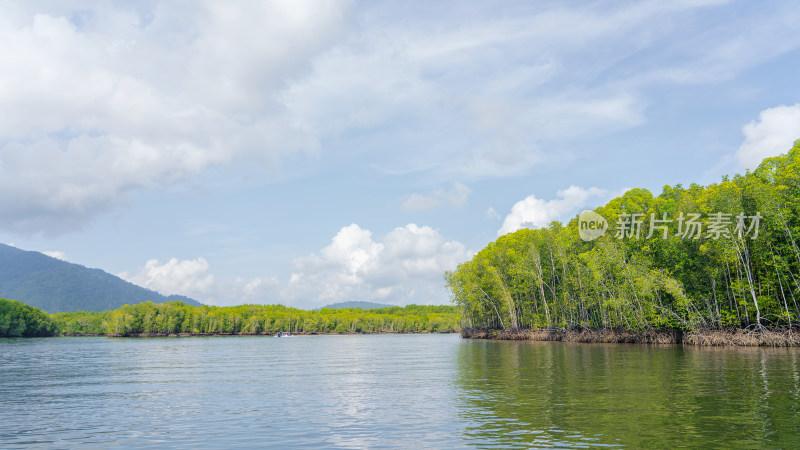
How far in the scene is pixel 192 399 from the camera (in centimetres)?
2336

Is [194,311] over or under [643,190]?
under

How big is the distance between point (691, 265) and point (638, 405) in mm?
43814

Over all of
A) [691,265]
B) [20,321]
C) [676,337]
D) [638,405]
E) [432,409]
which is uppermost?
[691,265]

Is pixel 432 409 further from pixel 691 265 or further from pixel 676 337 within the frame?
pixel 676 337

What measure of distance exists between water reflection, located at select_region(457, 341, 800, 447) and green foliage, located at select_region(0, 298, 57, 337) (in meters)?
175

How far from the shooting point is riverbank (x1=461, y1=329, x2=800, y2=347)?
45906mm

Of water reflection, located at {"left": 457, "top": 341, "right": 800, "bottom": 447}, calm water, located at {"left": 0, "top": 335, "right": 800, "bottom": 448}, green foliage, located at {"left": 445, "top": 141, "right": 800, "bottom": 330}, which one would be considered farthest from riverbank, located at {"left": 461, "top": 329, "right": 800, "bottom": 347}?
water reflection, located at {"left": 457, "top": 341, "right": 800, "bottom": 447}

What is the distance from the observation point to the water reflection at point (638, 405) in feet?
44.1

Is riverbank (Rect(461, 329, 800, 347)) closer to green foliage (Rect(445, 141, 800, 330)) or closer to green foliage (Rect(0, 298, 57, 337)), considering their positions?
green foliage (Rect(445, 141, 800, 330))

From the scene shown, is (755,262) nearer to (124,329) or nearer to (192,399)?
(192,399)

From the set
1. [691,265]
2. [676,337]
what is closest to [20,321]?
[676,337]

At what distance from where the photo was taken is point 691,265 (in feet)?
181

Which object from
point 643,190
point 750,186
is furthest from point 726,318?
point 643,190

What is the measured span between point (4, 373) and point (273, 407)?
31.3 m
